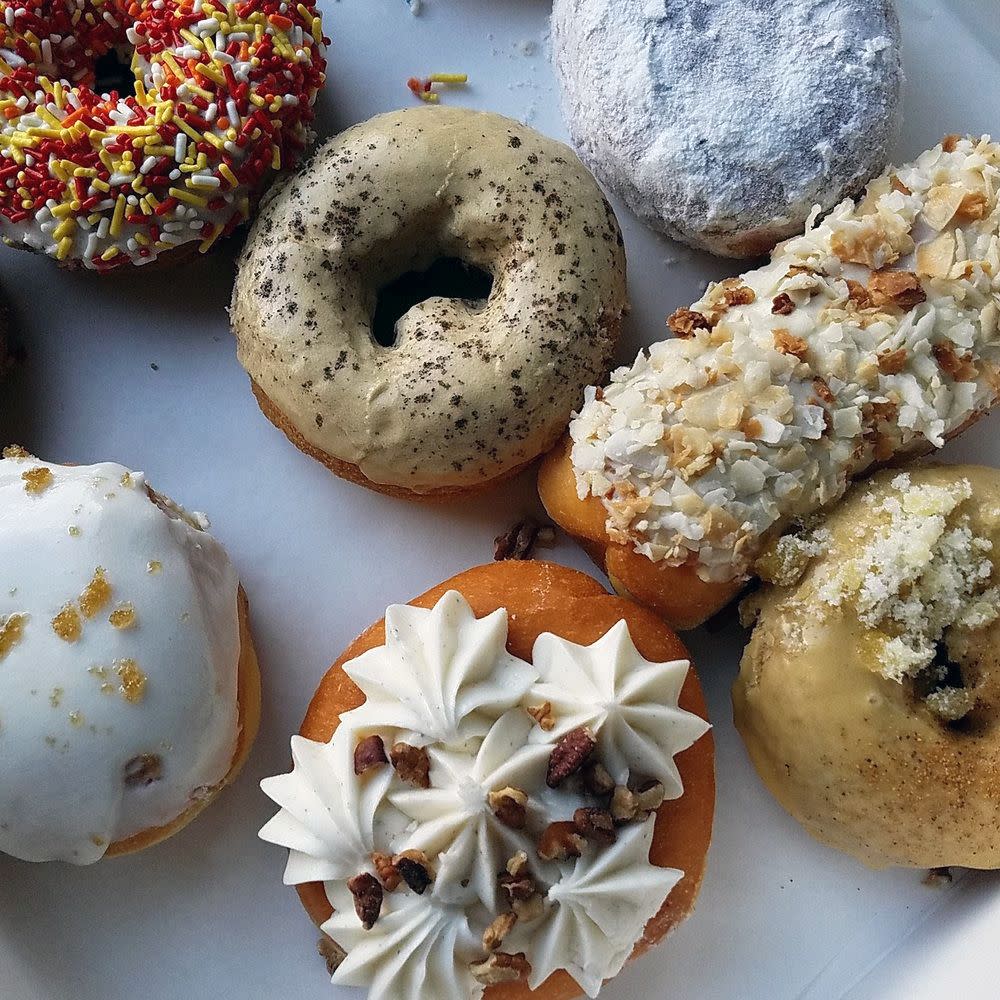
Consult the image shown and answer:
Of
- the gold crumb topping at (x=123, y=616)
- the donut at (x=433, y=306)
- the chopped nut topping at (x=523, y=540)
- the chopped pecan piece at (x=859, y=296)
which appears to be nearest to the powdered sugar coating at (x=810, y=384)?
the chopped pecan piece at (x=859, y=296)

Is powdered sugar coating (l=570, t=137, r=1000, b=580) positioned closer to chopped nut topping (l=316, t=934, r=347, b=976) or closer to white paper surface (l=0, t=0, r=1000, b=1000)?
white paper surface (l=0, t=0, r=1000, b=1000)

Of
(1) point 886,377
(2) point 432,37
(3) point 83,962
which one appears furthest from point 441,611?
(2) point 432,37

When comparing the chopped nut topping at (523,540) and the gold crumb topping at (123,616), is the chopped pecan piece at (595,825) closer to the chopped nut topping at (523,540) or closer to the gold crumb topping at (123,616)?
the chopped nut topping at (523,540)

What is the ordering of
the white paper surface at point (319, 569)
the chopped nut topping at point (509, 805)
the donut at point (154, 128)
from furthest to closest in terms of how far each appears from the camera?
the white paper surface at point (319, 569) < the donut at point (154, 128) < the chopped nut topping at point (509, 805)

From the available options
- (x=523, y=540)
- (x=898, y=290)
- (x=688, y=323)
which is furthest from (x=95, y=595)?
(x=898, y=290)

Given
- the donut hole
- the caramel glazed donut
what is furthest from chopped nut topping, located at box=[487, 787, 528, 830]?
the donut hole

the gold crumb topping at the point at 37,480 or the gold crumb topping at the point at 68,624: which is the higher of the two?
the gold crumb topping at the point at 37,480

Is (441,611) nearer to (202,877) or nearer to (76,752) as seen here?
(76,752)
